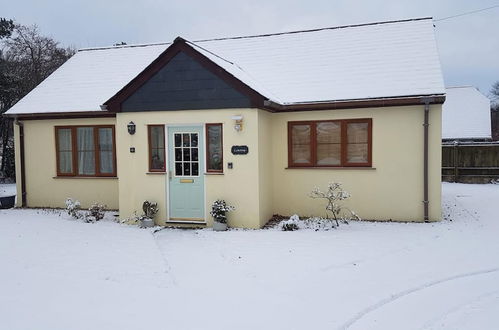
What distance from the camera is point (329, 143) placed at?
34.6 ft

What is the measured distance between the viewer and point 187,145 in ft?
32.2

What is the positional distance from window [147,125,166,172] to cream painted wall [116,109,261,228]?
12 centimetres

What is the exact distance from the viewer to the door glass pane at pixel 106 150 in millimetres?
12078

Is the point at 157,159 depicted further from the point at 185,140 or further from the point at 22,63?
the point at 22,63

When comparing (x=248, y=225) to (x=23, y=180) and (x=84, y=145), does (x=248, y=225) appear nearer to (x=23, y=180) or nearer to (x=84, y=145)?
(x=84, y=145)

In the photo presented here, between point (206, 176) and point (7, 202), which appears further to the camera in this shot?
point (7, 202)

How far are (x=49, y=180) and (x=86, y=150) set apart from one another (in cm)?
151

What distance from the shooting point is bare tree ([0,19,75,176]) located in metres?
19.6

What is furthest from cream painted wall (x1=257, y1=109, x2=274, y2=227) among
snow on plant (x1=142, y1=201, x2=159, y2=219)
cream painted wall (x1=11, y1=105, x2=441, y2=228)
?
snow on plant (x1=142, y1=201, x2=159, y2=219)

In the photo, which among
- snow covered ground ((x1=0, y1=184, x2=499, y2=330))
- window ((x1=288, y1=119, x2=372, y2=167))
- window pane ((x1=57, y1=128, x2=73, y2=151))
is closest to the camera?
snow covered ground ((x1=0, y1=184, x2=499, y2=330))

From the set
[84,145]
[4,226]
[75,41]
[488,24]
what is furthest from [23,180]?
[75,41]

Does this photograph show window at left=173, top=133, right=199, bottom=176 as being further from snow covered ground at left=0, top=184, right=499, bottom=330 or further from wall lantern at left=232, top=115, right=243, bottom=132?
snow covered ground at left=0, top=184, right=499, bottom=330

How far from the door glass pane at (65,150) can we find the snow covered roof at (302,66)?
0.76 m

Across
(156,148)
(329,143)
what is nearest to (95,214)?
(156,148)
